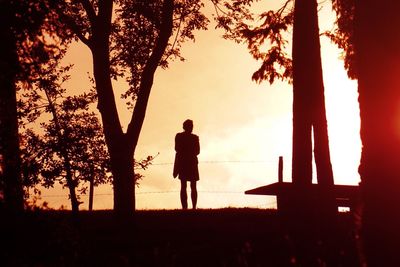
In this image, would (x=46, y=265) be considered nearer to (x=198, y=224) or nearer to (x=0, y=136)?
(x=0, y=136)

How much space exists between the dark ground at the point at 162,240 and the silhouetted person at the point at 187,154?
3.48ft

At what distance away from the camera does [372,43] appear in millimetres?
7402

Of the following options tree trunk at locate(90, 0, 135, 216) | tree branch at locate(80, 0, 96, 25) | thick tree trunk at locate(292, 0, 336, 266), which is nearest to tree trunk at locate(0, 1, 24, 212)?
tree trunk at locate(90, 0, 135, 216)

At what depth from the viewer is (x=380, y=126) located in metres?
7.19

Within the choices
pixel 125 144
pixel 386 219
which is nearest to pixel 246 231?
pixel 125 144

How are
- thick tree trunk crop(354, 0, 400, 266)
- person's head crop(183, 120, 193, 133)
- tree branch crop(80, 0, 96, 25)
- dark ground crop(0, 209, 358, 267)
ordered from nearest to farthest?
thick tree trunk crop(354, 0, 400, 266), dark ground crop(0, 209, 358, 267), tree branch crop(80, 0, 96, 25), person's head crop(183, 120, 193, 133)

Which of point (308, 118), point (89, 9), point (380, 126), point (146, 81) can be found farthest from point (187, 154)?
point (380, 126)

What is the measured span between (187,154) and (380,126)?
10796 millimetres

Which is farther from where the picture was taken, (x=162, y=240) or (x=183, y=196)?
(x=183, y=196)

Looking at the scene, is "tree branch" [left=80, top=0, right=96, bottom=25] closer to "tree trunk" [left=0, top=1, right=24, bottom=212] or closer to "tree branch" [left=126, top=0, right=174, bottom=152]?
"tree branch" [left=126, top=0, right=174, bottom=152]

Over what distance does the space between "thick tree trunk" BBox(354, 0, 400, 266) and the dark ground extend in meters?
0.81

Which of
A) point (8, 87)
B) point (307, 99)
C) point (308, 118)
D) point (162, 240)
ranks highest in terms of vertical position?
point (307, 99)

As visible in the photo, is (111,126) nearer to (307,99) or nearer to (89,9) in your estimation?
(89,9)

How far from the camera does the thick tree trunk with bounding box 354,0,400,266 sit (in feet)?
23.0
